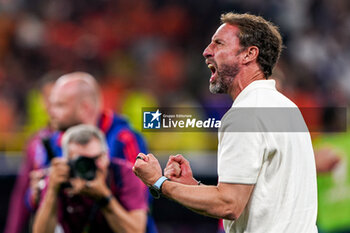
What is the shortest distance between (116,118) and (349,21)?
6625mm

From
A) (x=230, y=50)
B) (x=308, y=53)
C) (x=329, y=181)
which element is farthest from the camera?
(x=308, y=53)

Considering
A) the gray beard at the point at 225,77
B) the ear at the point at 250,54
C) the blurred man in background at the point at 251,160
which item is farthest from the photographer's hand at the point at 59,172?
the ear at the point at 250,54

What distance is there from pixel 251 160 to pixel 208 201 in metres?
0.22

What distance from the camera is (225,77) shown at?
9.49 ft

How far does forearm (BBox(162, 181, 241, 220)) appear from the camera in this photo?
8.54ft

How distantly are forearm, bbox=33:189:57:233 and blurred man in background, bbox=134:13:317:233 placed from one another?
4.90 ft

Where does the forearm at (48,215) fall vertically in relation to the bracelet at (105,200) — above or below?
below

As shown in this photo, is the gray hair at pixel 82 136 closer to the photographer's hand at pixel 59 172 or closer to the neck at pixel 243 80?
the photographer's hand at pixel 59 172

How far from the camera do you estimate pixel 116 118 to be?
4777mm

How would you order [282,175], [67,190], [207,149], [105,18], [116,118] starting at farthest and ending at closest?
1. [105,18]
2. [207,149]
3. [116,118]
4. [67,190]
5. [282,175]

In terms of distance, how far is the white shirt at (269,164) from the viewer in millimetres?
2623

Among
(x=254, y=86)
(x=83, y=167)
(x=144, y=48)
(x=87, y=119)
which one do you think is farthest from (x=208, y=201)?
(x=144, y=48)

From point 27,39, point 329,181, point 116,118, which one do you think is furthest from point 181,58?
point 116,118

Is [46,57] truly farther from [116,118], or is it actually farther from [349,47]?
[116,118]
